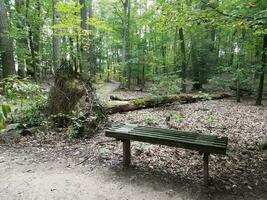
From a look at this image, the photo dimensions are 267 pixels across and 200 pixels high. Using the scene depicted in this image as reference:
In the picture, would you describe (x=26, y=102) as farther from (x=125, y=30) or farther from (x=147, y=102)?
(x=125, y=30)

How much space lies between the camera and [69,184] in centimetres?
383

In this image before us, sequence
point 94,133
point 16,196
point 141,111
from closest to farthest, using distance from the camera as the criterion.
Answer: point 16,196, point 94,133, point 141,111

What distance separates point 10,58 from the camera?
410 inches

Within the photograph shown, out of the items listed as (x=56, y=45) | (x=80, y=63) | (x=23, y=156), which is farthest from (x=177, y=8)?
(x=56, y=45)

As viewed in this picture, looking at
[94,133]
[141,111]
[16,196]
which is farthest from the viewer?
[141,111]

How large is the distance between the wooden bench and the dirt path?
0.61 metres

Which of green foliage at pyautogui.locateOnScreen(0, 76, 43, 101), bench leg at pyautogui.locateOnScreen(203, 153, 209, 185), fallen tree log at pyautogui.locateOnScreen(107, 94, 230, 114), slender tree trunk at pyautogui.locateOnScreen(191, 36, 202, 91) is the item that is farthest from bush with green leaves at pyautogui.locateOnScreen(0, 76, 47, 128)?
slender tree trunk at pyautogui.locateOnScreen(191, 36, 202, 91)

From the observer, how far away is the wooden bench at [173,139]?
3.50 m

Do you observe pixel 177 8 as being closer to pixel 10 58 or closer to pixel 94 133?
pixel 94 133

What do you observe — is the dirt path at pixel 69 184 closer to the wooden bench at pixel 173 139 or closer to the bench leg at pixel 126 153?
the bench leg at pixel 126 153

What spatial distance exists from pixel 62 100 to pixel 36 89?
111cm

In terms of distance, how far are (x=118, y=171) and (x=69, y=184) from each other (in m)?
0.90

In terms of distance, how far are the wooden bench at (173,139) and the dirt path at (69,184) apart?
24.1 inches

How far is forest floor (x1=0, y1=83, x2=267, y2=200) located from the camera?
11.7 ft
